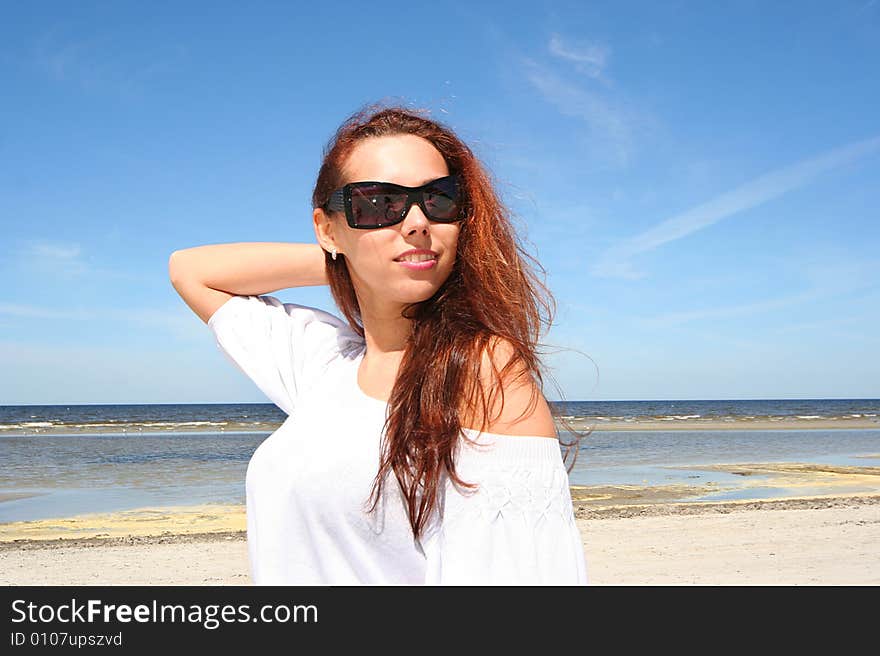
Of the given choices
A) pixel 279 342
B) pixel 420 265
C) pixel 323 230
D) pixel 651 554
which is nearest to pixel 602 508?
pixel 651 554

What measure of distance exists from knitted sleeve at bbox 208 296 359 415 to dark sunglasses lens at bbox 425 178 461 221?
22.2 inches

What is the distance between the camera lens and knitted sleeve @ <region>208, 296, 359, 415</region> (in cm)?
→ 223

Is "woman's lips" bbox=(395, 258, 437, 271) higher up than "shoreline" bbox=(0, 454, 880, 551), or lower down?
higher up

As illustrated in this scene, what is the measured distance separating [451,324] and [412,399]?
0.20 metres

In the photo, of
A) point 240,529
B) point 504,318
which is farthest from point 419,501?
point 240,529

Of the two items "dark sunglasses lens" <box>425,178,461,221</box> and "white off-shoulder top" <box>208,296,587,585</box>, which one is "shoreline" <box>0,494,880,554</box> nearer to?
"white off-shoulder top" <box>208,296,587,585</box>

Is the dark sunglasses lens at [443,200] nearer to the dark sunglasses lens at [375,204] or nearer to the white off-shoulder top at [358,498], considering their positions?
the dark sunglasses lens at [375,204]

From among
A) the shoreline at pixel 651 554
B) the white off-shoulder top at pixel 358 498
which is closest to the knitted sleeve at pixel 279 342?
the white off-shoulder top at pixel 358 498

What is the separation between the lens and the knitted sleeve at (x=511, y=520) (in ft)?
4.74

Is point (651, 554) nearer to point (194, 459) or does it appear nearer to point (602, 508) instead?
point (602, 508)

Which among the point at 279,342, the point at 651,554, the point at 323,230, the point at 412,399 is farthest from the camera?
the point at 651,554

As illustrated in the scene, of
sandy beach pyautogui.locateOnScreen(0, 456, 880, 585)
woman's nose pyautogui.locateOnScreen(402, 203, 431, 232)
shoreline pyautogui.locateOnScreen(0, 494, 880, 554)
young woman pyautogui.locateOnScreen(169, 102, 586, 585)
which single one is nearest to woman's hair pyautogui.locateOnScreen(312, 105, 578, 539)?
young woman pyautogui.locateOnScreen(169, 102, 586, 585)

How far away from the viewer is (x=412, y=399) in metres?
1.65

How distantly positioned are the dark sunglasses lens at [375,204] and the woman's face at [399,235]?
0.08 feet
